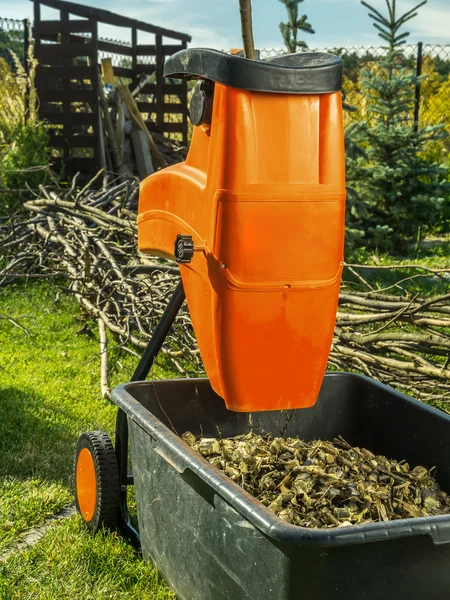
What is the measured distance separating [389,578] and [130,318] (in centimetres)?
354

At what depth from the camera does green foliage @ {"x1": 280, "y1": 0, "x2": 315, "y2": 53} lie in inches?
314

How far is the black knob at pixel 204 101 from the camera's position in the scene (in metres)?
2.13

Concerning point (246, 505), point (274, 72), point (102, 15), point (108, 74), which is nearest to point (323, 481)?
point (246, 505)

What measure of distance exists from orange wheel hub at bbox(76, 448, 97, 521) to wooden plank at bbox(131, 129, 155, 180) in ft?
24.2

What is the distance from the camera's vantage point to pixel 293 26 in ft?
26.4

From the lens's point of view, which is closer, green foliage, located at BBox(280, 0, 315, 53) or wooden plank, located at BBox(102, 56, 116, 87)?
green foliage, located at BBox(280, 0, 315, 53)

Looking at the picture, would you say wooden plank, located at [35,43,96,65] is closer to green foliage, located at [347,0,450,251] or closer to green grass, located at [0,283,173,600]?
green foliage, located at [347,0,450,251]

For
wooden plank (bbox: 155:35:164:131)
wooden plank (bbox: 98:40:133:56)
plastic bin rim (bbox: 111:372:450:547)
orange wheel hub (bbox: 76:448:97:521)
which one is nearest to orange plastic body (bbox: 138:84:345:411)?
plastic bin rim (bbox: 111:372:450:547)

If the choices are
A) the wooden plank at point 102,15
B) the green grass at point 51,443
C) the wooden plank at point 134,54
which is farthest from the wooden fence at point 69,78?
the green grass at point 51,443

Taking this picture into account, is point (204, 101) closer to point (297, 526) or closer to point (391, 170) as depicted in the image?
point (297, 526)

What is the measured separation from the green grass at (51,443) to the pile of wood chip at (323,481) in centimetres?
46

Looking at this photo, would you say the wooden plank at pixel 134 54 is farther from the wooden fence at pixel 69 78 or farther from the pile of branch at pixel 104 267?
the pile of branch at pixel 104 267

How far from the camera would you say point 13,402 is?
4.25m

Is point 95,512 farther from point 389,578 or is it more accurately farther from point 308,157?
point 308,157
